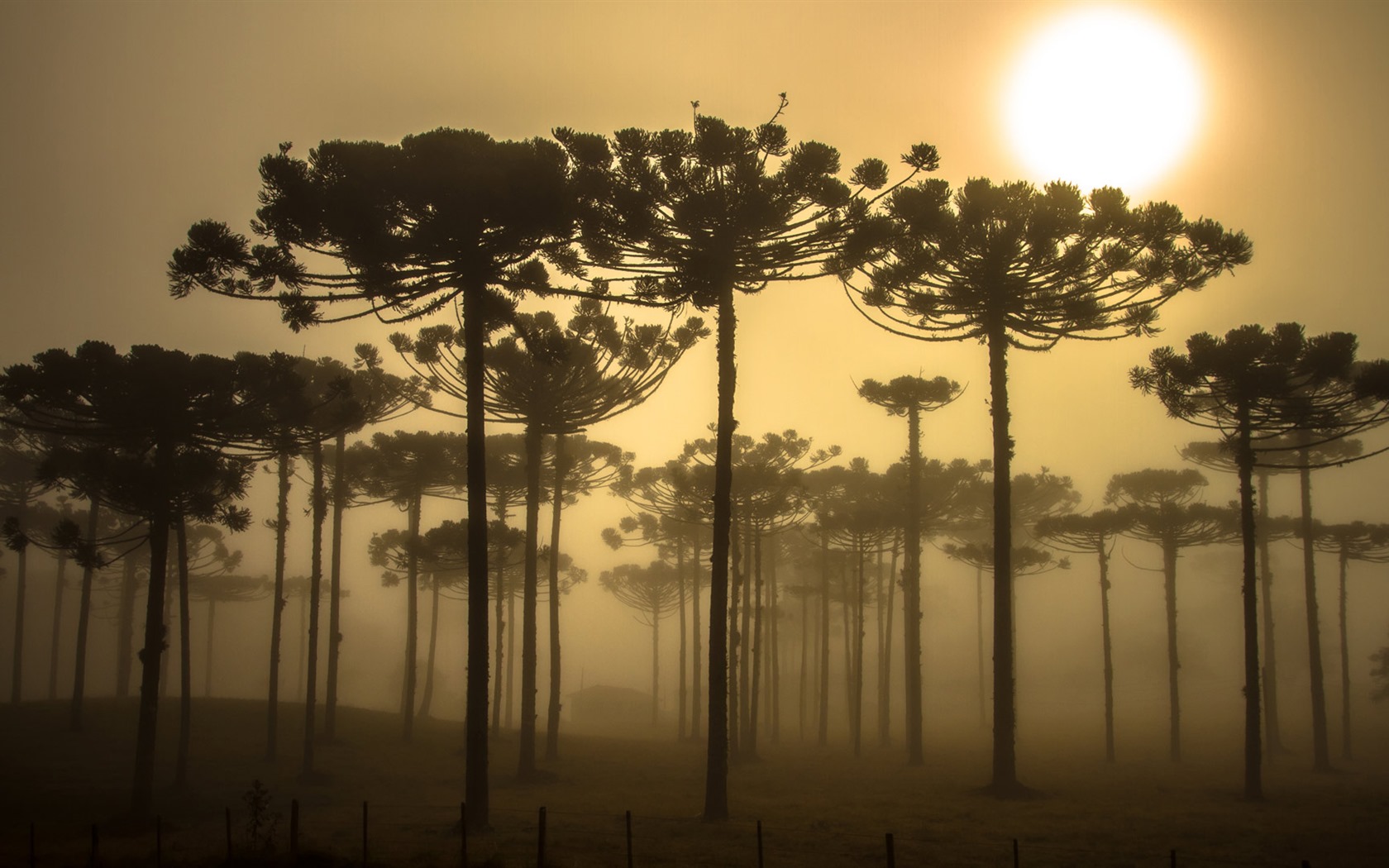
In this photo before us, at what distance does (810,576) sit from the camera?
8325 centimetres

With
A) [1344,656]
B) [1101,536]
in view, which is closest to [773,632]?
[1101,536]

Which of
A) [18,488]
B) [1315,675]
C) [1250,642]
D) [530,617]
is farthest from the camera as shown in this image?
[18,488]

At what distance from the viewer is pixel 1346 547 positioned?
37.0m

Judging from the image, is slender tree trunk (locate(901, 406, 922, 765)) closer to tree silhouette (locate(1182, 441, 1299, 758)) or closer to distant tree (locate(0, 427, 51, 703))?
tree silhouette (locate(1182, 441, 1299, 758))

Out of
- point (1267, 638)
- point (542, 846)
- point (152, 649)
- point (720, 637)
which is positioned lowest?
point (542, 846)

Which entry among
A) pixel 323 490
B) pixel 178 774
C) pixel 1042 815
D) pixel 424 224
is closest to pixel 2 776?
pixel 178 774

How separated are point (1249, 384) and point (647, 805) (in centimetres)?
A: 1859

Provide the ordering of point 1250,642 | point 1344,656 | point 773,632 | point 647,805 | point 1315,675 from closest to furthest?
point 647,805 < point 1250,642 < point 1315,675 < point 1344,656 < point 773,632

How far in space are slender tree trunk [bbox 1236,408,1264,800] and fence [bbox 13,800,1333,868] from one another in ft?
25.6

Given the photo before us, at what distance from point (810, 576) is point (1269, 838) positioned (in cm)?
6546

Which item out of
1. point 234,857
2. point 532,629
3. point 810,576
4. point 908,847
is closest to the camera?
point 234,857

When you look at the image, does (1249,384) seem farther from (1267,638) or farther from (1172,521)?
(1267,638)

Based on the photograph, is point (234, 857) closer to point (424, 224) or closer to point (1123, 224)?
point (424, 224)

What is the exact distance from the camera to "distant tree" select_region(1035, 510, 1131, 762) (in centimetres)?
3506
